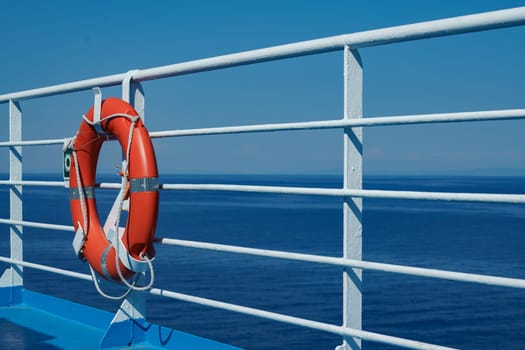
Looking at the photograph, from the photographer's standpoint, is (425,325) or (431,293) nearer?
(425,325)

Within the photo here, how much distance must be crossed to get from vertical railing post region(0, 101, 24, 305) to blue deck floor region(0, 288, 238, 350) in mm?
40

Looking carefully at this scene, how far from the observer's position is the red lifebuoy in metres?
1.92

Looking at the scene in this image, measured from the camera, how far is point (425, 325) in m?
5.42

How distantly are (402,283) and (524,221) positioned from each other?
41.9 feet

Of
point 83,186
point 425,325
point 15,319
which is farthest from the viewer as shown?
point 425,325

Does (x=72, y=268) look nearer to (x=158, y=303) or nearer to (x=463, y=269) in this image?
(x=158, y=303)

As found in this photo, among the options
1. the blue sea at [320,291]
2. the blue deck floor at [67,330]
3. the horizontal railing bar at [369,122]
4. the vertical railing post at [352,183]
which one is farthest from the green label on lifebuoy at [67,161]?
the blue sea at [320,291]

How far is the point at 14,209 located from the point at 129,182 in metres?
0.98

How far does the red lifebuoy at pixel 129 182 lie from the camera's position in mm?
1919

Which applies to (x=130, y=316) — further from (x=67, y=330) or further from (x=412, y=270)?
(x=412, y=270)

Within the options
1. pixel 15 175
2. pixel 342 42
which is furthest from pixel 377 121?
pixel 15 175

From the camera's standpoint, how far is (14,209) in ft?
8.98

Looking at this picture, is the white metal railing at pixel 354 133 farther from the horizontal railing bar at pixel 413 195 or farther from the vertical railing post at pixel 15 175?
the vertical railing post at pixel 15 175

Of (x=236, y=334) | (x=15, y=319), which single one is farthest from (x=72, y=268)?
(x=15, y=319)
